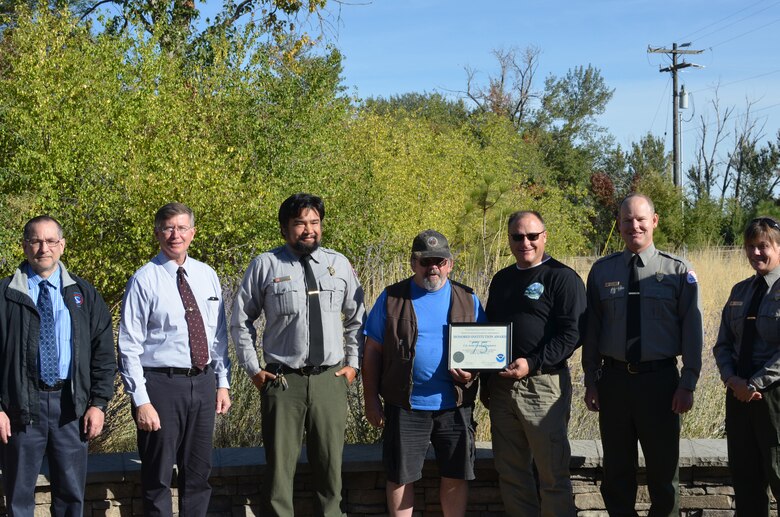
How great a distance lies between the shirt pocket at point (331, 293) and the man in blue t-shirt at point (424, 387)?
0.76 ft

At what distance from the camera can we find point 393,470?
4773 millimetres

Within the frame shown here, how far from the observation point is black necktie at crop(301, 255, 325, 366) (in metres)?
4.75

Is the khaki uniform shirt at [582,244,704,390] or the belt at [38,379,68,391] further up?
the khaki uniform shirt at [582,244,704,390]

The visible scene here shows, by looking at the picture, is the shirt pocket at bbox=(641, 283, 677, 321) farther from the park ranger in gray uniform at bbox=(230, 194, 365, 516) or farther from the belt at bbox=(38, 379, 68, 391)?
the belt at bbox=(38, 379, 68, 391)

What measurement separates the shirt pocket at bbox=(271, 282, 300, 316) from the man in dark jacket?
876mm

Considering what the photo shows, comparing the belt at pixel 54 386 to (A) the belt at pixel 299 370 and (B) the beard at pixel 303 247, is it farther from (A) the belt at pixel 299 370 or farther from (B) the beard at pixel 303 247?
(B) the beard at pixel 303 247

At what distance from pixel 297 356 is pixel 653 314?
1866 mm

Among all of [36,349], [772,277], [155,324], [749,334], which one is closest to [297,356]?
[155,324]

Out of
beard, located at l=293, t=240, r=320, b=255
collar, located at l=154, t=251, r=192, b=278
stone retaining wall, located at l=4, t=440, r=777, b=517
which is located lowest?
stone retaining wall, located at l=4, t=440, r=777, b=517

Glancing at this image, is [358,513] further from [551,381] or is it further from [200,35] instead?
[200,35]

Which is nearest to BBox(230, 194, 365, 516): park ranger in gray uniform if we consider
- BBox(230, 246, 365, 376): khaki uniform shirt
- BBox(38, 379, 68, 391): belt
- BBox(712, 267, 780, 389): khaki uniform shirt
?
BBox(230, 246, 365, 376): khaki uniform shirt

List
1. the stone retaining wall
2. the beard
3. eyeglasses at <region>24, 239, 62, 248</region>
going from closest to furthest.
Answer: eyeglasses at <region>24, 239, 62, 248</region>
the beard
the stone retaining wall

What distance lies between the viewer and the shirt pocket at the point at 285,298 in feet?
15.6

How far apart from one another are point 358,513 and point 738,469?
2096 mm
